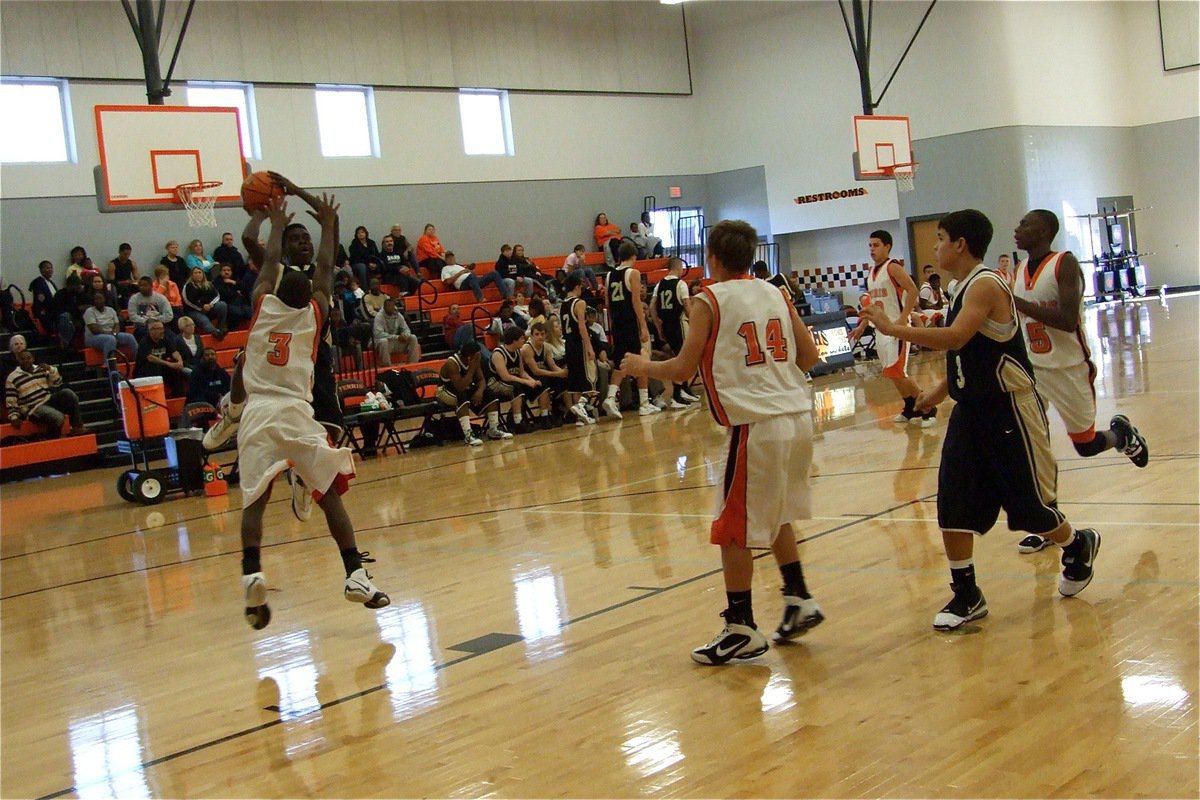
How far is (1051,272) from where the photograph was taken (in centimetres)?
610

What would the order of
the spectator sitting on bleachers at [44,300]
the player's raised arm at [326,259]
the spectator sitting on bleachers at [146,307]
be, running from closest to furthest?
the player's raised arm at [326,259], the spectator sitting on bleachers at [146,307], the spectator sitting on bleachers at [44,300]

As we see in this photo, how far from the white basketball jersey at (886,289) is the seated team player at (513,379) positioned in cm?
470

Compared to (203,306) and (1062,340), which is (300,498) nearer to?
(1062,340)

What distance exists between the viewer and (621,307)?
13.5 meters

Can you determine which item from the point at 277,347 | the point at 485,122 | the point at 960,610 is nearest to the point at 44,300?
the point at 485,122

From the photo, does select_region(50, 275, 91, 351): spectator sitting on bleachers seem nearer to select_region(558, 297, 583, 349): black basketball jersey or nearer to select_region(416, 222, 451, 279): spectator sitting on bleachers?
select_region(416, 222, 451, 279): spectator sitting on bleachers

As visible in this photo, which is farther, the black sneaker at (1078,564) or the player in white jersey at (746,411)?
the black sneaker at (1078,564)

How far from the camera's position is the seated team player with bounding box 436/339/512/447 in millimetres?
13258

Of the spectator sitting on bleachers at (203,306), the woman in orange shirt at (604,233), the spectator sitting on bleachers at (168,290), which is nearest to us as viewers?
the spectator sitting on bleachers at (203,306)

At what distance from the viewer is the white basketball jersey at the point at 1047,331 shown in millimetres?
6125

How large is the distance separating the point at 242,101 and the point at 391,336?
18.1ft

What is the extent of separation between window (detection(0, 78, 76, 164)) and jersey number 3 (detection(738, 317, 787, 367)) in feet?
55.1

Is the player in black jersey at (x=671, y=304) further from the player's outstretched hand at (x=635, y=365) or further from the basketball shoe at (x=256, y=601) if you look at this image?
the player's outstretched hand at (x=635, y=365)

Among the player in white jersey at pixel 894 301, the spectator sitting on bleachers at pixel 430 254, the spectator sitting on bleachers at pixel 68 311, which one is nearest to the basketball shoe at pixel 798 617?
the player in white jersey at pixel 894 301
